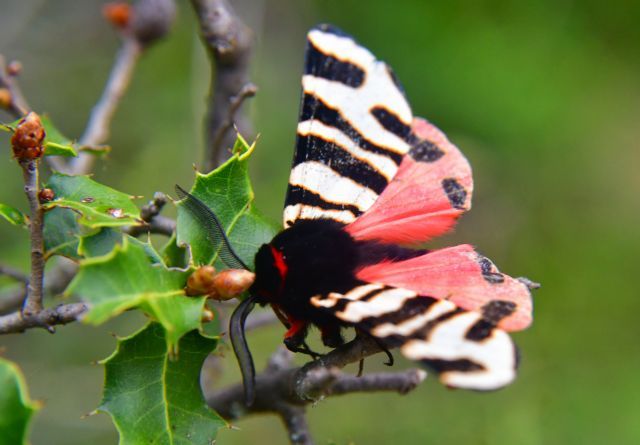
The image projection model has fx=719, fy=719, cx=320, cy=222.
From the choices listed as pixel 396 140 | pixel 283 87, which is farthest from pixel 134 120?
pixel 396 140

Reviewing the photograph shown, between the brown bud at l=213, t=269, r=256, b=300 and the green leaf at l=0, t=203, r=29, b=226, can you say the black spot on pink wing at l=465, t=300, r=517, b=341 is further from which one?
the green leaf at l=0, t=203, r=29, b=226

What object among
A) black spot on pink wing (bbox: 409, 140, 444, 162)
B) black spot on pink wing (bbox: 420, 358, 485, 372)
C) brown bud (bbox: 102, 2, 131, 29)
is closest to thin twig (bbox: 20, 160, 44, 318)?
black spot on pink wing (bbox: 420, 358, 485, 372)

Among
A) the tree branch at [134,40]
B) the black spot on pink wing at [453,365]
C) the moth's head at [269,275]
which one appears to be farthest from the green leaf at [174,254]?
the tree branch at [134,40]

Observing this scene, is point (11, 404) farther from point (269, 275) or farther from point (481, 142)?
point (481, 142)

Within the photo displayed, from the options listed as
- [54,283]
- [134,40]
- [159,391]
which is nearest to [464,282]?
[159,391]

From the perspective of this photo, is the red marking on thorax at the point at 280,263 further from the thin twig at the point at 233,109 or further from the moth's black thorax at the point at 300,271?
the thin twig at the point at 233,109

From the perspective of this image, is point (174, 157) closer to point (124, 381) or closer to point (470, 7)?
point (470, 7)

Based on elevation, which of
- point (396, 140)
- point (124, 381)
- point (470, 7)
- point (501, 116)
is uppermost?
point (470, 7)
